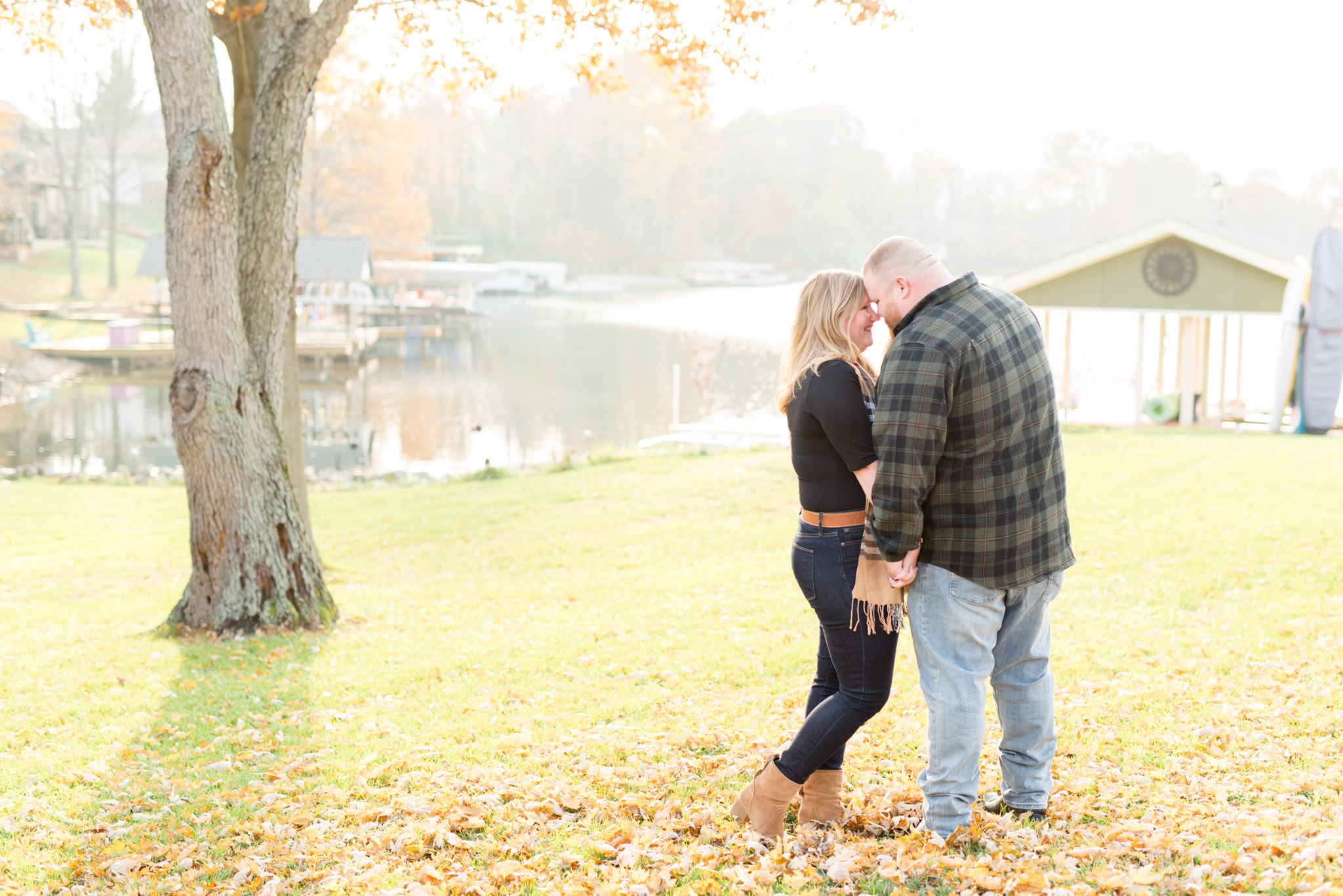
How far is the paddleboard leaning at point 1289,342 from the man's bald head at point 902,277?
17686 mm

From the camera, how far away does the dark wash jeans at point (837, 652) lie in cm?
331

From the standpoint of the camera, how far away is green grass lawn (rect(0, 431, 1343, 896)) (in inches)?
135

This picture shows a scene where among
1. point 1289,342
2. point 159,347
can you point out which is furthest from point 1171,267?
point 159,347

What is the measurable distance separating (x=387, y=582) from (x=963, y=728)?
7463 mm

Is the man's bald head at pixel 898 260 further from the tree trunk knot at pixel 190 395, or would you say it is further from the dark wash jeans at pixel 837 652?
the tree trunk knot at pixel 190 395

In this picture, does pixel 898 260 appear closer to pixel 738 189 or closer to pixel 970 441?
pixel 970 441

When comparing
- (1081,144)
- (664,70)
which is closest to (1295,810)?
(664,70)

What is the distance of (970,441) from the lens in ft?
10.4

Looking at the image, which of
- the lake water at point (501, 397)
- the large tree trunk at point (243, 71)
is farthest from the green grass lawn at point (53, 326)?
the large tree trunk at point (243, 71)

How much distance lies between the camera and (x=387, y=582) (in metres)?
9.77

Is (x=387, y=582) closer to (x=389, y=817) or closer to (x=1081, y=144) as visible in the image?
(x=389, y=817)

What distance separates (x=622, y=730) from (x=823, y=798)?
1.59m

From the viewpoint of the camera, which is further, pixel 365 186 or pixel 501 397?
pixel 365 186

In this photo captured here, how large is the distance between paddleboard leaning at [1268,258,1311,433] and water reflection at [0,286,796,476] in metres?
14.6
